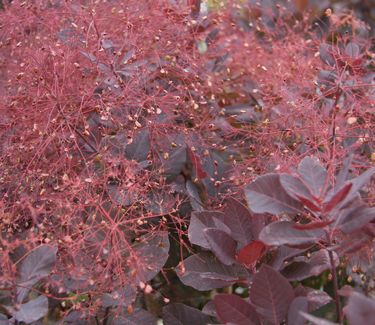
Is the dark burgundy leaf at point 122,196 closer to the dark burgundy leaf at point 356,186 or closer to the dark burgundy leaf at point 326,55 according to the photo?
the dark burgundy leaf at point 356,186

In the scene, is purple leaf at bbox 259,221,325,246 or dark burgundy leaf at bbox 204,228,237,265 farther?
dark burgundy leaf at bbox 204,228,237,265

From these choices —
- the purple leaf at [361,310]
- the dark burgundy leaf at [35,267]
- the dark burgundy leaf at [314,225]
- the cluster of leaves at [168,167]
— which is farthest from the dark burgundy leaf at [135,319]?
the purple leaf at [361,310]

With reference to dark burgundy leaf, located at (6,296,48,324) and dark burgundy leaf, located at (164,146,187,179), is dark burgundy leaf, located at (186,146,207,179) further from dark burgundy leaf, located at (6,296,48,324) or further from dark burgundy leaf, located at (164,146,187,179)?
dark burgundy leaf, located at (6,296,48,324)

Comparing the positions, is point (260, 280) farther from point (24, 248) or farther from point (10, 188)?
point (10, 188)

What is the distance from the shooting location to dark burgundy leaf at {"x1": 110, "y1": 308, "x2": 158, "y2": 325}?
1.47 metres

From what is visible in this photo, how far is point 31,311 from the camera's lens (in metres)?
1.28

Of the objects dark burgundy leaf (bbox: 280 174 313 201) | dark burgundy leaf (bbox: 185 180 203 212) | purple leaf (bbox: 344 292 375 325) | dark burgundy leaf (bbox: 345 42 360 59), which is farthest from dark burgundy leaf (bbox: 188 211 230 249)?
dark burgundy leaf (bbox: 345 42 360 59)

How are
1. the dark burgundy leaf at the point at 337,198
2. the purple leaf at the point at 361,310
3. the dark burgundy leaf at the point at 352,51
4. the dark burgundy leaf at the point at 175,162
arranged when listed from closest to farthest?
the purple leaf at the point at 361,310, the dark burgundy leaf at the point at 337,198, the dark burgundy leaf at the point at 175,162, the dark burgundy leaf at the point at 352,51

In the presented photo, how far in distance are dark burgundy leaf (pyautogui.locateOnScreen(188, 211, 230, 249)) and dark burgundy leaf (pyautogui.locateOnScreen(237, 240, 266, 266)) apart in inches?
3.5

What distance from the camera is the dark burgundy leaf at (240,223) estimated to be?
56.7 inches

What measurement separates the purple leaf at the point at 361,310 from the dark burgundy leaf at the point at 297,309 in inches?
9.6

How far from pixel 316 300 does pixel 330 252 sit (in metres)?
0.12

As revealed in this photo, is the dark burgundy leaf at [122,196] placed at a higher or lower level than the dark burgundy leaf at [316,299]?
higher

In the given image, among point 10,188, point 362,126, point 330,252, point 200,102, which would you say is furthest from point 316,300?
point 10,188
